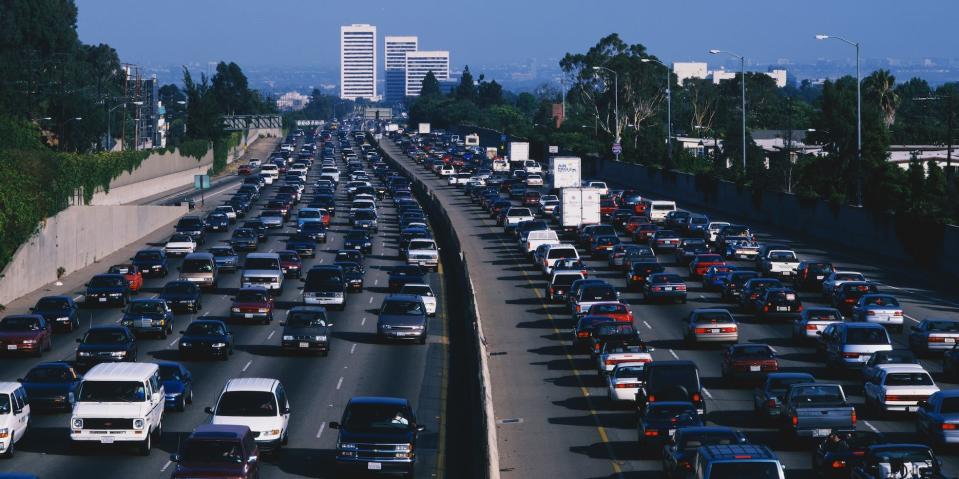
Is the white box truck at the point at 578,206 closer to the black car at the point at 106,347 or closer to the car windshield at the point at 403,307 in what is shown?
the car windshield at the point at 403,307

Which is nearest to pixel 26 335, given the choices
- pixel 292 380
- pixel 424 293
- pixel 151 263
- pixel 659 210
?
pixel 292 380

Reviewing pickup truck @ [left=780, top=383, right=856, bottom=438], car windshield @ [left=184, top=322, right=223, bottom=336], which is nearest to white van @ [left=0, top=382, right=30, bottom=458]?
car windshield @ [left=184, top=322, right=223, bottom=336]

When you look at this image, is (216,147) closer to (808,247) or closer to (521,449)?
(808,247)

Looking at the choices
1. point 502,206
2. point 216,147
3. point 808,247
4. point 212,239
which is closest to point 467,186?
point 502,206

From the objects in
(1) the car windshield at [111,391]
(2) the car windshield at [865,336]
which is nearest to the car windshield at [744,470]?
(1) the car windshield at [111,391]

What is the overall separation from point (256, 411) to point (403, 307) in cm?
1903

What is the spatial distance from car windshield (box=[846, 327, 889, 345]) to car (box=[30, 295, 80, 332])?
2575 centimetres

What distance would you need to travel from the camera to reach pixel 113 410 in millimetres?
30141

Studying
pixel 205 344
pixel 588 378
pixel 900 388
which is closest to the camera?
pixel 900 388

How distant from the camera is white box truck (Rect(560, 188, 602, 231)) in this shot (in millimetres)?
83312

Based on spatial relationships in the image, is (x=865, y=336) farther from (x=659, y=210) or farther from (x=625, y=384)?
(x=659, y=210)

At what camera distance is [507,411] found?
3756 centimetres

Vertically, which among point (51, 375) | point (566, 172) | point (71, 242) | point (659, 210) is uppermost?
point (566, 172)

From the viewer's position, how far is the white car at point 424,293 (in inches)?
2163
